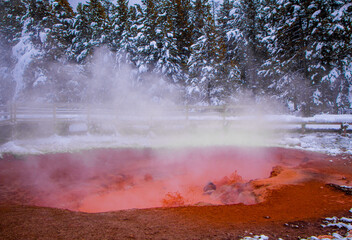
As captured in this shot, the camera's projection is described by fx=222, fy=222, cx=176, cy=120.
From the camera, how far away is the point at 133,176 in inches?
316

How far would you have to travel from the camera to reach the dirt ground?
3283 mm

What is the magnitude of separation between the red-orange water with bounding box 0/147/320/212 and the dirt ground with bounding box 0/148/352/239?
0.58 meters

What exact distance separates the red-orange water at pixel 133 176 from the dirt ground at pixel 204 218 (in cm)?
58

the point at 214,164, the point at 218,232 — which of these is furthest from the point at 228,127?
the point at 218,232

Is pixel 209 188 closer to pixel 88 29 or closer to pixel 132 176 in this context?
pixel 132 176

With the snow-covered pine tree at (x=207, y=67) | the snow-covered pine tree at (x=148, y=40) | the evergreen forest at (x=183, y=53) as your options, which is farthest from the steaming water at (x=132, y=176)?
the snow-covered pine tree at (x=148, y=40)

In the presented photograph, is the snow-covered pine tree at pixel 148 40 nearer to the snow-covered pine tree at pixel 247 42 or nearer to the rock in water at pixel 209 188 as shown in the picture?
the snow-covered pine tree at pixel 247 42

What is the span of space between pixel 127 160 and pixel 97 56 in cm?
1794

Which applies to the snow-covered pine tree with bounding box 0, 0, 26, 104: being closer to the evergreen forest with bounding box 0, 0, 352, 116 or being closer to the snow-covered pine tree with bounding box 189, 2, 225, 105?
the evergreen forest with bounding box 0, 0, 352, 116

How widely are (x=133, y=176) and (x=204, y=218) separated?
14.8 feet

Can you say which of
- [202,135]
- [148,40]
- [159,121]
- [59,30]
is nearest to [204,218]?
[202,135]

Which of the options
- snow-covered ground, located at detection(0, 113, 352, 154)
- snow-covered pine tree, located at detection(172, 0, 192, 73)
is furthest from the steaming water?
snow-covered pine tree, located at detection(172, 0, 192, 73)

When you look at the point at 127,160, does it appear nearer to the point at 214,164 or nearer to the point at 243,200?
the point at 214,164

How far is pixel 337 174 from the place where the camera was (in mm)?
6879
